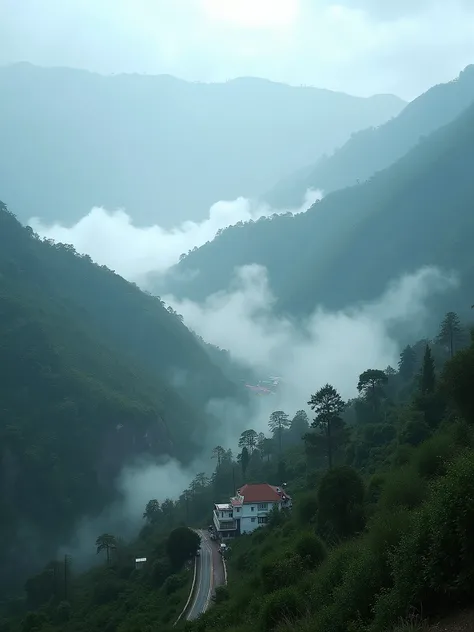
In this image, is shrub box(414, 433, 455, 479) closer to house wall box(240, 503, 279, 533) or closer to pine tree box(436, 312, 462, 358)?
house wall box(240, 503, 279, 533)

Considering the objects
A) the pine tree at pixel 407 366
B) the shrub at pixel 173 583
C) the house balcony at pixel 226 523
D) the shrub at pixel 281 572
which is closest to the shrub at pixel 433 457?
the shrub at pixel 281 572

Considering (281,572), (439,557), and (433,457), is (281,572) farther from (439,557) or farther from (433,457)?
(439,557)

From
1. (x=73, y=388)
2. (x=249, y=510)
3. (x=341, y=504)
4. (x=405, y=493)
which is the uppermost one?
(x=73, y=388)


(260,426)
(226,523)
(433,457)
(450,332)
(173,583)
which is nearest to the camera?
(433,457)

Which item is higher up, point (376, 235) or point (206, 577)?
point (376, 235)

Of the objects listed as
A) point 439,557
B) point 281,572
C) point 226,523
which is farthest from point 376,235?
point 439,557

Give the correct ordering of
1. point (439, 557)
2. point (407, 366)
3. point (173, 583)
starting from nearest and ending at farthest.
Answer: point (439, 557)
point (173, 583)
point (407, 366)

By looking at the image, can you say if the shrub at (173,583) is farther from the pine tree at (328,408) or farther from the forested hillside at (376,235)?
the forested hillside at (376,235)

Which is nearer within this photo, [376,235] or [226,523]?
[226,523]
